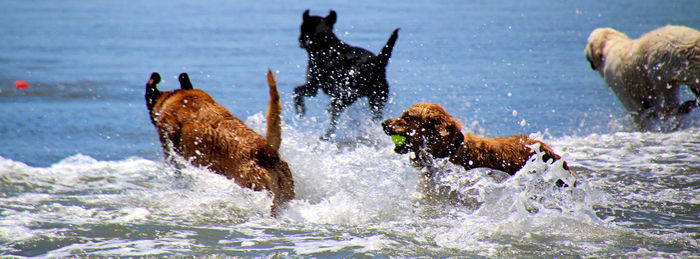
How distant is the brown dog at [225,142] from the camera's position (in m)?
4.26

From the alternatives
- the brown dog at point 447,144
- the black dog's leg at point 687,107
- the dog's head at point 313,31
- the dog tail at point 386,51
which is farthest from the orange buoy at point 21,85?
the black dog's leg at point 687,107

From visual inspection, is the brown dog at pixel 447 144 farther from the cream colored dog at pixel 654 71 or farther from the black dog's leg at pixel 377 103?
the cream colored dog at pixel 654 71

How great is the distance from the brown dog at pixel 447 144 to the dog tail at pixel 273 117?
812 millimetres

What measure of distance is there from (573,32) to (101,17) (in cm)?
1262

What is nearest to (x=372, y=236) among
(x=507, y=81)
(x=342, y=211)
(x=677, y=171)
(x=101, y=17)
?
(x=342, y=211)

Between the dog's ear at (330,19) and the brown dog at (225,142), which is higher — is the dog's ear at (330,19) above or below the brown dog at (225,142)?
above

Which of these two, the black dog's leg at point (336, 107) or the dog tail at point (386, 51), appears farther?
the black dog's leg at point (336, 107)

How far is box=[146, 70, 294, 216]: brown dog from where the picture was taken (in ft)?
14.0

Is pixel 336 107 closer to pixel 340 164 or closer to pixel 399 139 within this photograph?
pixel 340 164

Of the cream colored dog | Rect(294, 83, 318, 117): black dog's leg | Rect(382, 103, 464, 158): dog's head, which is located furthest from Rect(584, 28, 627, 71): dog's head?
Rect(382, 103, 464, 158): dog's head

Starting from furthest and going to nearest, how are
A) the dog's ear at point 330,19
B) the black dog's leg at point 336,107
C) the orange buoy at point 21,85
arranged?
the orange buoy at point 21,85
the dog's ear at point 330,19
the black dog's leg at point 336,107

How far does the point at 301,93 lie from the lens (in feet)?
25.7

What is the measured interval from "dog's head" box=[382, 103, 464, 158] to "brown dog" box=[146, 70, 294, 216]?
86 cm

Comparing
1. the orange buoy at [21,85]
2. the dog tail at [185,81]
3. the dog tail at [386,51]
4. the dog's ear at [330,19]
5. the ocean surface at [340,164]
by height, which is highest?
the dog's ear at [330,19]
